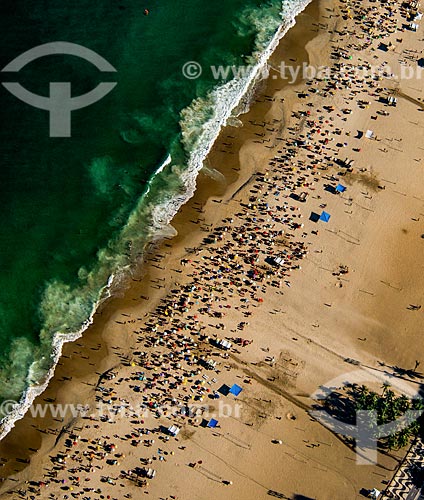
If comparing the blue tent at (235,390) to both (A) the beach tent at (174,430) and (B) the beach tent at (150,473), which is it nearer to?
(A) the beach tent at (174,430)

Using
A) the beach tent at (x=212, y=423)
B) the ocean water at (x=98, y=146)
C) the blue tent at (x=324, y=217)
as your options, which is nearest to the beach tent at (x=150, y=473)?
the beach tent at (x=212, y=423)

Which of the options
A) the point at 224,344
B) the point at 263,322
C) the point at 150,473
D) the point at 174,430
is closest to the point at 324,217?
the point at 263,322

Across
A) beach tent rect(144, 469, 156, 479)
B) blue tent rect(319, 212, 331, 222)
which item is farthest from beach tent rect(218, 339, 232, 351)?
blue tent rect(319, 212, 331, 222)

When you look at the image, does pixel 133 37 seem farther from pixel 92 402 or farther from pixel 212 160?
pixel 92 402

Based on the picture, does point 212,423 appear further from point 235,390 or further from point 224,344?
point 224,344

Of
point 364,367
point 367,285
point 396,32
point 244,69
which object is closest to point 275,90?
point 244,69

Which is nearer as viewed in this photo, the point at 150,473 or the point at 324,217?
the point at 150,473

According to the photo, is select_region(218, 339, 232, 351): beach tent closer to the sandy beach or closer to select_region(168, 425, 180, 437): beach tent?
the sandy beach
